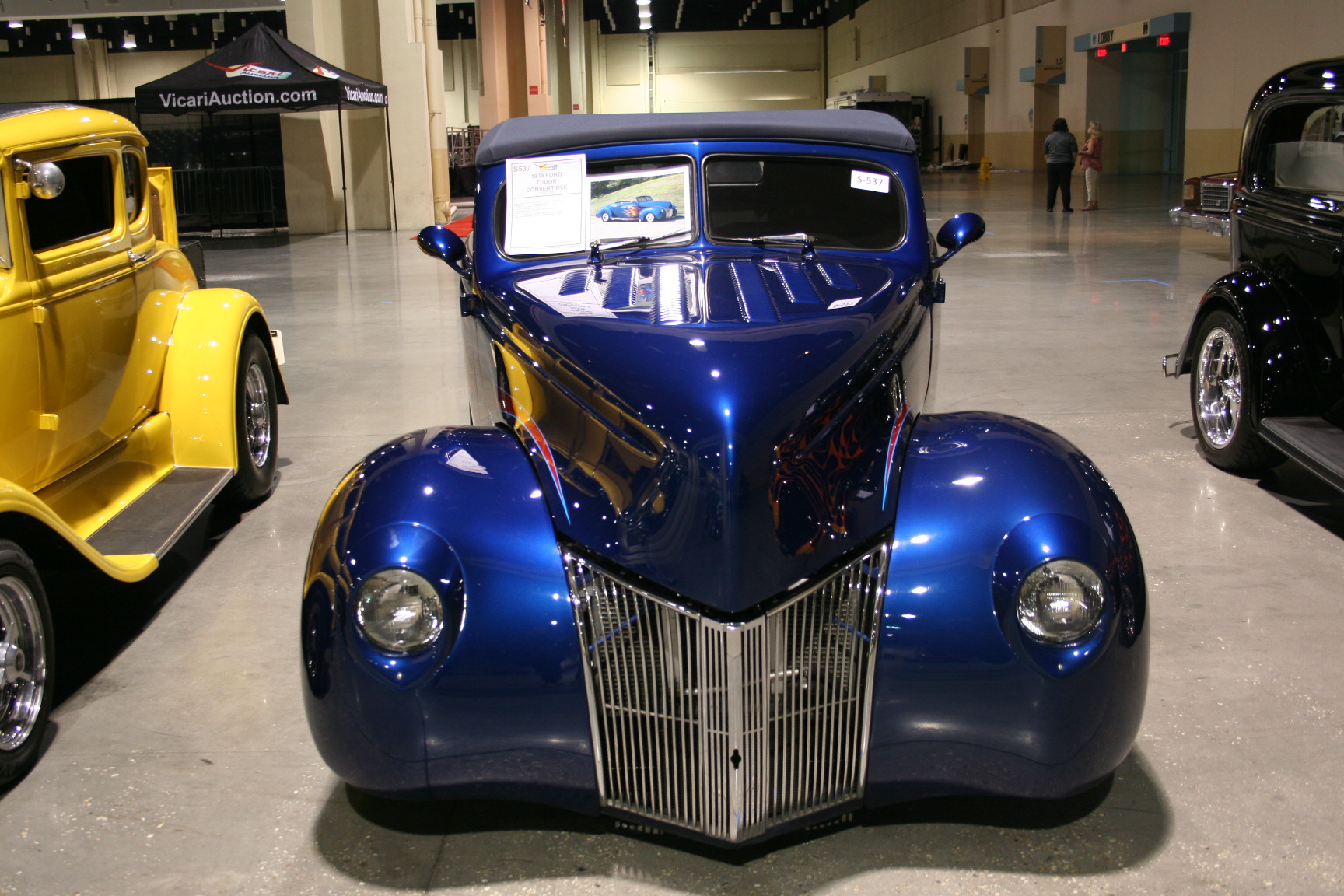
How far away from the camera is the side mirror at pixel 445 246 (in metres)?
3.69

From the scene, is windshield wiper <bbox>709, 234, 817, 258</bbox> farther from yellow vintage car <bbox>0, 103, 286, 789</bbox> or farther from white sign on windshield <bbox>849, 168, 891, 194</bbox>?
yellow vintage car <bbox>0, 103, 286, 789</bbox>

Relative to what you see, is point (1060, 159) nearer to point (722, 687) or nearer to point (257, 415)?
point (257, 415)

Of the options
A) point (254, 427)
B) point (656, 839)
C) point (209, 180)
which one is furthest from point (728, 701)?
point (209, 180)

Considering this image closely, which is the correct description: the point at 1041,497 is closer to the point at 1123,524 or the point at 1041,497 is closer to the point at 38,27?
the point at 1123,524

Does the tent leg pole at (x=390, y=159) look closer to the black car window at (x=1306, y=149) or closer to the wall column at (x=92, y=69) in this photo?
the black car window at (x=1306, y=149)

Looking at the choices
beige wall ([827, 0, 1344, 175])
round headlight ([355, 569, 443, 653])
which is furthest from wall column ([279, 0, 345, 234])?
round headlight ([355, 569, 443, 653])

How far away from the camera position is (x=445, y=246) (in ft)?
12.1

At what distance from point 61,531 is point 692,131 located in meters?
2.06

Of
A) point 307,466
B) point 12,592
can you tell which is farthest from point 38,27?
point 12,592

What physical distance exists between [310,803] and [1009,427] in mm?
1851

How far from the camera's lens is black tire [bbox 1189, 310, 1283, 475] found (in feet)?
15.3

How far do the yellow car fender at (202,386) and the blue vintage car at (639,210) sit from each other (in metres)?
1.91

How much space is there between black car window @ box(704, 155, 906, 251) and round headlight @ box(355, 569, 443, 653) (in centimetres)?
157

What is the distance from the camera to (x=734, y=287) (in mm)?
2791
